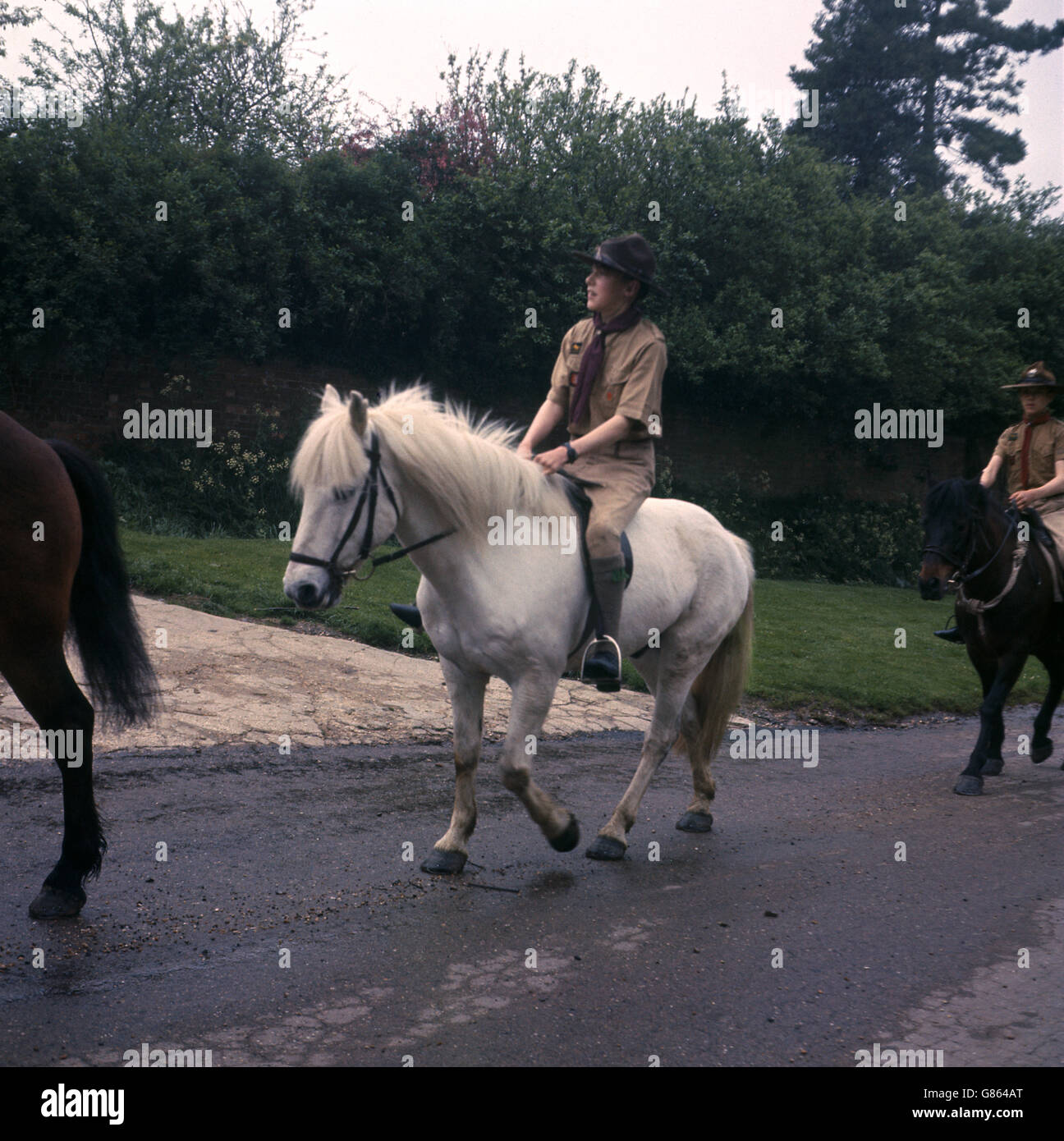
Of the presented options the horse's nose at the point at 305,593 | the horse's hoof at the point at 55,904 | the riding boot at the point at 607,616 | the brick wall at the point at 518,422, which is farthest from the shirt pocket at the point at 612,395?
the brick wall at the point at 518,422

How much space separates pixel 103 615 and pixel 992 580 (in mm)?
6440

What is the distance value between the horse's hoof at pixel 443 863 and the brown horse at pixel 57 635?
1424mm

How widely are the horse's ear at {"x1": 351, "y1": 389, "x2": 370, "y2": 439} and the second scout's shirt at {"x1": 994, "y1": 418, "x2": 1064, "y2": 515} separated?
6.51m

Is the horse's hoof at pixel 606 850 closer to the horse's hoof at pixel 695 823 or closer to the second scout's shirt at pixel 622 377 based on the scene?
the horse's hoof at pixel 695 823

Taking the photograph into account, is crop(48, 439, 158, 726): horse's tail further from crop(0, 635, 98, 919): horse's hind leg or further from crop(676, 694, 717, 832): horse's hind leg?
crop(676, 694, 717, 832): horse's hind leg

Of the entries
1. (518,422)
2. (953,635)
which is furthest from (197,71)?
(953,635)

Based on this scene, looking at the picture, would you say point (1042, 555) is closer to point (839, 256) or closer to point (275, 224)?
point (275, 224)

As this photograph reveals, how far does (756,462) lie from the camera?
2447cm

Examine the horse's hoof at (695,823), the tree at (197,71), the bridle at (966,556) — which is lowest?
the horse's hoof at (695,823)

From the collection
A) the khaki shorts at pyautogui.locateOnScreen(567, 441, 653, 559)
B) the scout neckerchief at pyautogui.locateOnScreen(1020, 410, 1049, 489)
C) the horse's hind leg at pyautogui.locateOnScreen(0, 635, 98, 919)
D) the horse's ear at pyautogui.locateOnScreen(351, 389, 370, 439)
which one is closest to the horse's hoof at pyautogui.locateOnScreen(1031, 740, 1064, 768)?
the scout neckerchief at pyautogui.locateOnScreen(1020, 410, 1049, 489)

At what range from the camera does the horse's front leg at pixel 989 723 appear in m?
7.40

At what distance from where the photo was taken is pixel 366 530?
451 cm

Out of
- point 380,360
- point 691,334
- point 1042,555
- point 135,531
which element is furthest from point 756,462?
point 1042,555

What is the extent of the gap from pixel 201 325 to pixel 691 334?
9.51 meters
